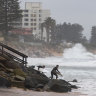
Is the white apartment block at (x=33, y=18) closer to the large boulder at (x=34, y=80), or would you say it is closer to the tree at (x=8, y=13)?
the tree at (x=8, y=13)

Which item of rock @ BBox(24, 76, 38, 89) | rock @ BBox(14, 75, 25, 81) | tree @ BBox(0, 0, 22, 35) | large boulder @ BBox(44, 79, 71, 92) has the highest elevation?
tree @ BBox(0, 0, 22, 35)

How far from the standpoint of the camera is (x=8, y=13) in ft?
277

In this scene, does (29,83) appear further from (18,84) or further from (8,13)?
(8,13)

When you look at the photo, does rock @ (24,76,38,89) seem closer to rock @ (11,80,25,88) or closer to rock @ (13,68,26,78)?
rock @ (11,80,25,88)

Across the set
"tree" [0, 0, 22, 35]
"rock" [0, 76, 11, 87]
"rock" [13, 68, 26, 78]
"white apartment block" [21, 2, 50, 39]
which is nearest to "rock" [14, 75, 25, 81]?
"rock" [13, 68, 26, 78]

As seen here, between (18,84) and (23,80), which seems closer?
(18,84)

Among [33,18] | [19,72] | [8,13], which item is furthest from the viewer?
[33,18]

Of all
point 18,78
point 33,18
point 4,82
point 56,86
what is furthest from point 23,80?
point 33,18

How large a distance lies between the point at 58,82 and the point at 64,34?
15370 centimetres

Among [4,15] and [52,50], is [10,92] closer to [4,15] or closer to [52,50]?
[4,15]

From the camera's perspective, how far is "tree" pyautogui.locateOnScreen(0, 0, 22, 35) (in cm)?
8306

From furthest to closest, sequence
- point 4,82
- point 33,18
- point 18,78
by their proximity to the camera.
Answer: point 33,18
point 18,78
point 4,82

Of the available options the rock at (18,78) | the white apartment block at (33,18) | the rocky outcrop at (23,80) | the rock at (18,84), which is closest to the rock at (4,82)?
the rocky outcrop at (23,80)

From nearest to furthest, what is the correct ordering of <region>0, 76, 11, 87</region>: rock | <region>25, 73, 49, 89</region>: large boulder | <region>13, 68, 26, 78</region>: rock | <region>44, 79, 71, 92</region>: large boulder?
<region>0, 76, 11, 87</region>: rock, <region>25, 73, 49, 89</region>: large boulder, <region>13, 68, 26, 78</region>: rock, <region>44, 79, 71, 92</region>: large boulder
